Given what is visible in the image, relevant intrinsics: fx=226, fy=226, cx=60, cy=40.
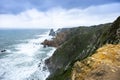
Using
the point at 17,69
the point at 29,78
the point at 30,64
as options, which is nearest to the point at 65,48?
the point at 30,64

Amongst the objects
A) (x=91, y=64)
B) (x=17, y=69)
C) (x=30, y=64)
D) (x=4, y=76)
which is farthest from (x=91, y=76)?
(x=30, y=64)

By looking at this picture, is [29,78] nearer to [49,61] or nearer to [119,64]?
[49,61]

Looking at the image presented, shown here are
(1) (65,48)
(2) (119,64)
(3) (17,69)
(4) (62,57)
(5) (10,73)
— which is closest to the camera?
(2) (119,64)

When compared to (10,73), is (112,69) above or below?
above

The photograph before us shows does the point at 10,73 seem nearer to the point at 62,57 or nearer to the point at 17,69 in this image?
the point at 17,69

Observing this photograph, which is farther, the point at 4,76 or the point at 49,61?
the point at 49,61

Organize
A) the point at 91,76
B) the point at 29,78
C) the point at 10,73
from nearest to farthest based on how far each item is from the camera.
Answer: the point at 91,76
the point at 29,78
the point at 10,73

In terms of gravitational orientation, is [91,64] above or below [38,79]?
above

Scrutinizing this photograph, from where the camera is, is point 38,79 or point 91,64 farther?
point 38,79

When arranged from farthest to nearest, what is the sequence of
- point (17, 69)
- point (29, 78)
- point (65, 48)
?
point (65, 48)
point (17, 69)
point (29, 78)
